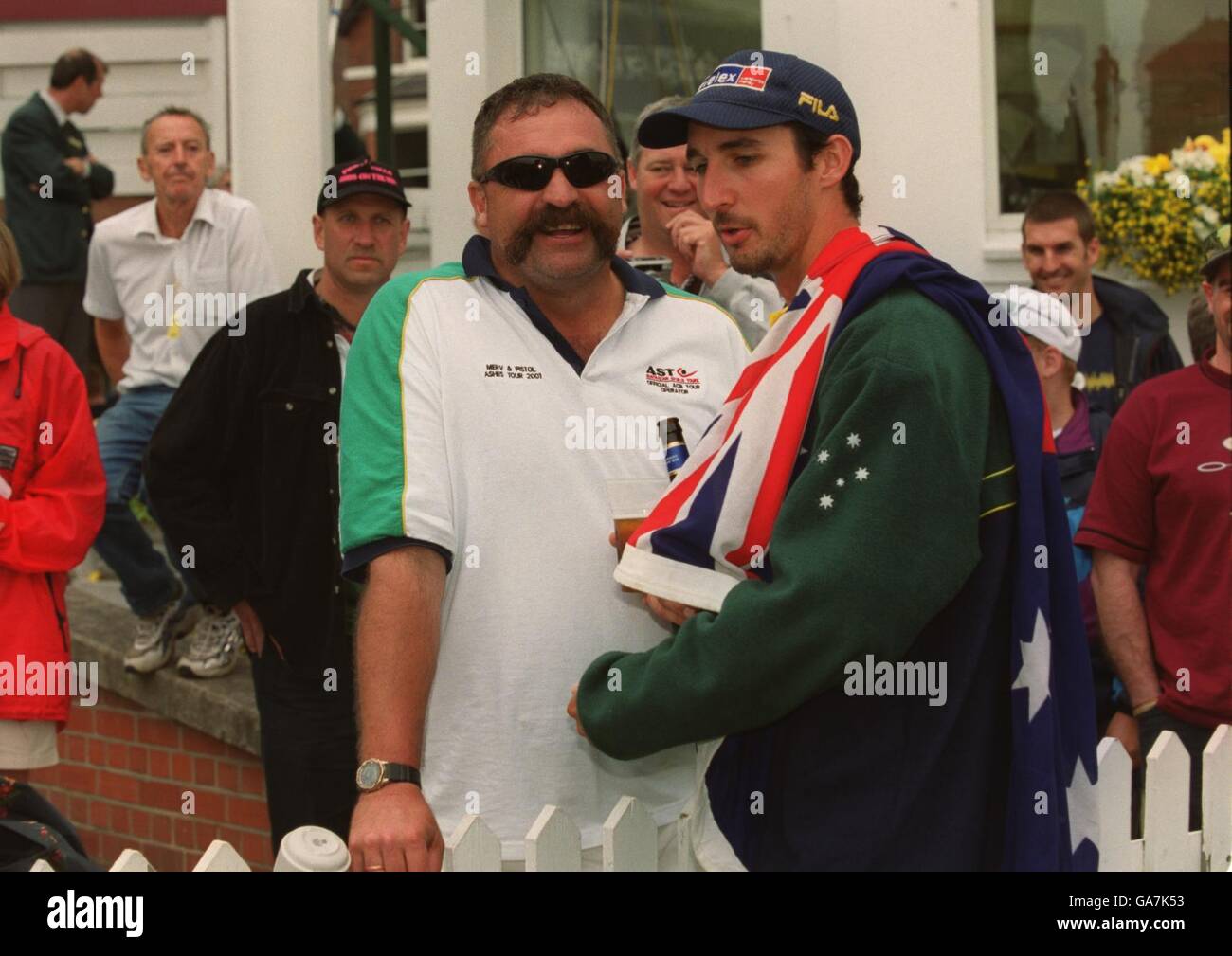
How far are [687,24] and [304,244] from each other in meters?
1.80

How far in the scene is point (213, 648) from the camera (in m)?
6.30

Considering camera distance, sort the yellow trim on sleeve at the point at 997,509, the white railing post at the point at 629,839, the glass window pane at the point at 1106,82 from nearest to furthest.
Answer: the yellow trim on sleeve at the point at 997,509 < the white railing post at the point at 629,839 < the glass window pane at the point at 1106,82

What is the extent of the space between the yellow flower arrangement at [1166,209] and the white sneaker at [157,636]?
3.71 metres

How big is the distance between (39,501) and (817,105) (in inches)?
110

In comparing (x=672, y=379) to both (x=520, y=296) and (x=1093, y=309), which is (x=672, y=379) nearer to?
(x=520, y=296)

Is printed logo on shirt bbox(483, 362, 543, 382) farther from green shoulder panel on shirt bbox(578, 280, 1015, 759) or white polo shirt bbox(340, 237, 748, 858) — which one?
green shoulder panel on shirt bbox(578, 280, 1015, 759)

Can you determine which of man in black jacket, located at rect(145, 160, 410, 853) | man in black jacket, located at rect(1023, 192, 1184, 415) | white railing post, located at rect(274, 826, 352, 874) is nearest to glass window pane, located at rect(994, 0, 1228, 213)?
man in black jacket, located at rect(1023, 192, 1184, 415)

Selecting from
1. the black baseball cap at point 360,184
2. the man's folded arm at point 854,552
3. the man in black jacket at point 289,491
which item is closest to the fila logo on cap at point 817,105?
the man's folded arm at point 854,552

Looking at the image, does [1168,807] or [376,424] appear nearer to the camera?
[376,424]

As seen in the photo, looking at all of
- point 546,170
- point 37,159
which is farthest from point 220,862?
point 37,159

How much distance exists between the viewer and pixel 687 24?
22.6ft

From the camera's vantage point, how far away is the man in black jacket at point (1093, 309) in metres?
5.36

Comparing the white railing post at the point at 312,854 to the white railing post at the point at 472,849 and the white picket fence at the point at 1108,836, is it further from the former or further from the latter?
the white railing post at the point at 472,849
